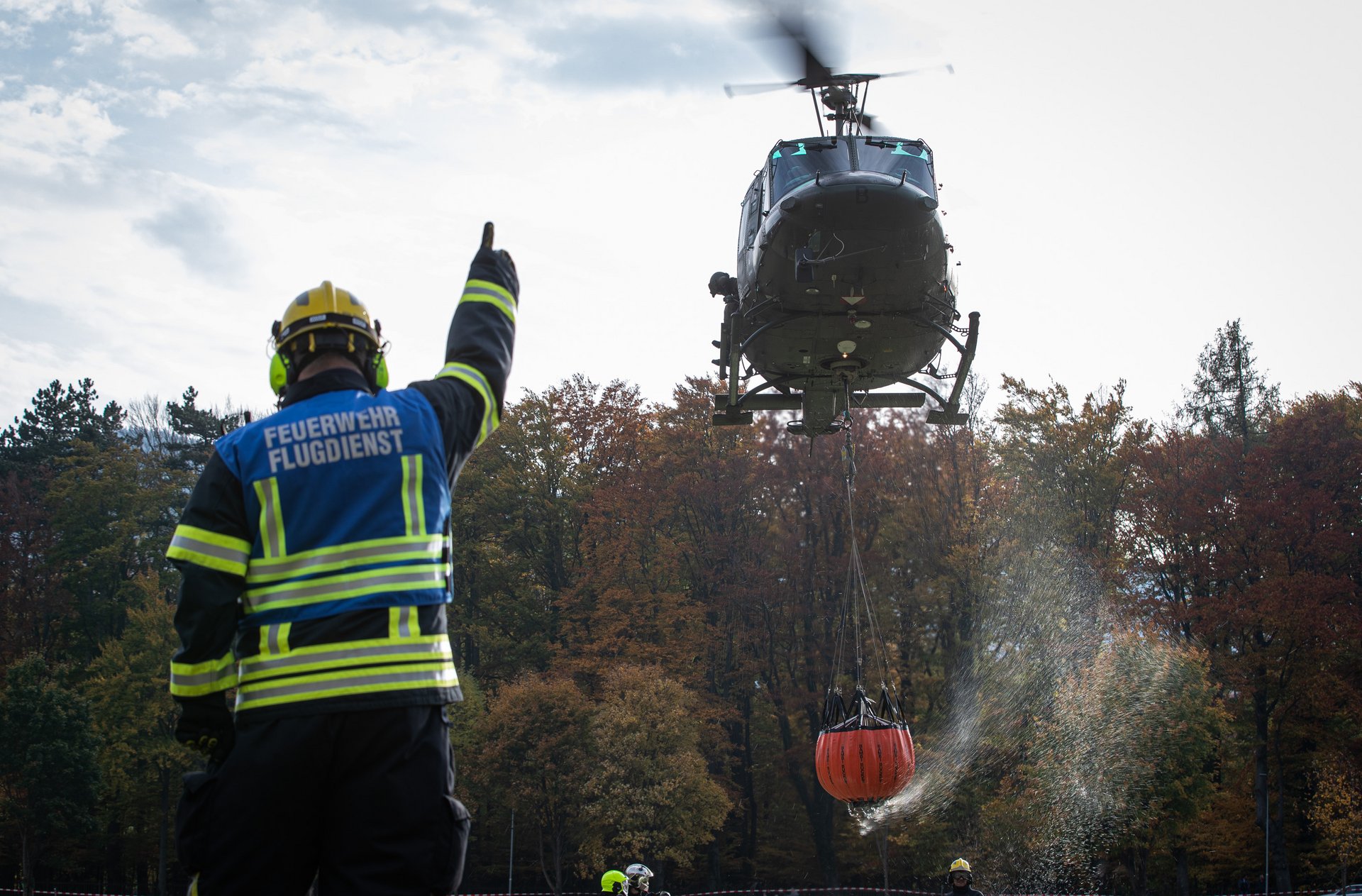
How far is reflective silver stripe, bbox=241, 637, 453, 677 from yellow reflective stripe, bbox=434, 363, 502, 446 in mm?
681

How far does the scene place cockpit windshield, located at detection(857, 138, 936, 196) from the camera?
10.8 metres

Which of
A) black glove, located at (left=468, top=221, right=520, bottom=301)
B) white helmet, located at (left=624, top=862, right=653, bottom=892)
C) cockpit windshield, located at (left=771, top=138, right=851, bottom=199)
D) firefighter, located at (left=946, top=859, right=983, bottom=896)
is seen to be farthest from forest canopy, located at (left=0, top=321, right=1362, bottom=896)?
black glove, located at (left=468, top=221, right=520, bottom=301)

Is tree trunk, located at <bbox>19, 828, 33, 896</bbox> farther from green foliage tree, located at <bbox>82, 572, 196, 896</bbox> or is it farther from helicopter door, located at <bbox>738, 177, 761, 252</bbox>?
helicopter door, located at <bbox>738, 177, 761, 252</bbox>

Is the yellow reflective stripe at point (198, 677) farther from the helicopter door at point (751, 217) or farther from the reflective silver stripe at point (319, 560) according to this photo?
the helicopter door at point (751, 217)

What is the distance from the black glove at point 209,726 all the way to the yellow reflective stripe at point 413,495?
1.98 feet

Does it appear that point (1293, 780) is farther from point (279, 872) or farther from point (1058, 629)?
point (279, 872)

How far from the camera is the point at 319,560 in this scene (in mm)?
2836

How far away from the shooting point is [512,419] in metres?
45.2

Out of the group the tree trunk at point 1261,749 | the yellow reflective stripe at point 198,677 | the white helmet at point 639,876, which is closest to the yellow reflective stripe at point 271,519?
the yellow reflective stripe at point 198,677

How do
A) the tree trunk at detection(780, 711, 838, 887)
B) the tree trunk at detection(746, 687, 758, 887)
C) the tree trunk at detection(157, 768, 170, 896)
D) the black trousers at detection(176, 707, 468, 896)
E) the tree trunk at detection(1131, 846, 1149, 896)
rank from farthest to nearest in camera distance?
the tree trunk at detection(746, 687, 758, 887)
the tree trunk at detection(157, 768, 170, 896)
the tree trunk at detection(780, 711, 838, 887)
the tree trunk at detection(1131, 846, 1149, 896)
the black trousers at detection(176, 707, 468, 896)

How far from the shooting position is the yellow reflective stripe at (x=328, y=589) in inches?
111

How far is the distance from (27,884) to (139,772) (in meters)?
4.51

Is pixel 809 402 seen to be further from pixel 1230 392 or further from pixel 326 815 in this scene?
pixel 1230 392

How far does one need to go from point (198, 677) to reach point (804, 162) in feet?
29.6
